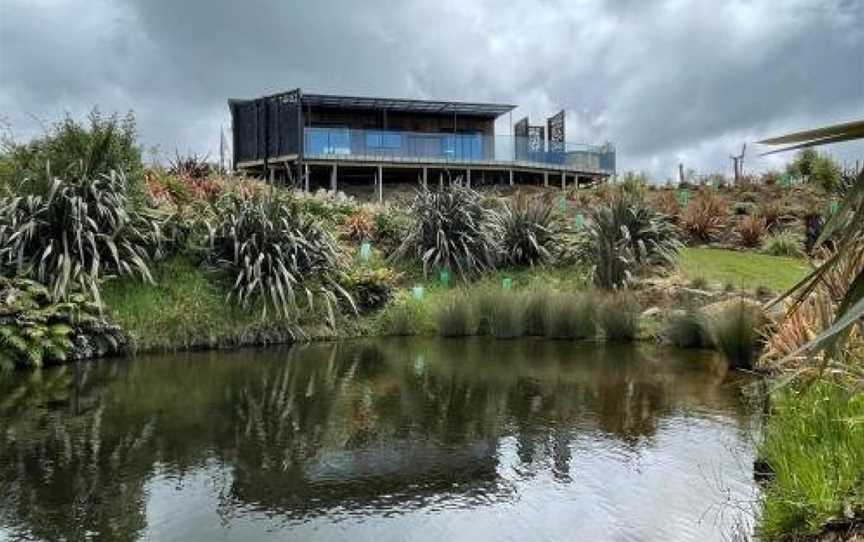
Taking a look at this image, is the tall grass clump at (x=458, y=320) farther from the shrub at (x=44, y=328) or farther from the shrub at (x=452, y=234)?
the shrub at (x=44, y=328)

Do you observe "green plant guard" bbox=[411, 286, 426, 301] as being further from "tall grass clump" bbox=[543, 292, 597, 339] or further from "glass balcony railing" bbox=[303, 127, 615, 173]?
"glass balcony railing" bbox=[303, 127, 615, 173]

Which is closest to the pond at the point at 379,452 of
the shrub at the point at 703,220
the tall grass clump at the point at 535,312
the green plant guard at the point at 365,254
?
the tall grass clump at the point at 535,312

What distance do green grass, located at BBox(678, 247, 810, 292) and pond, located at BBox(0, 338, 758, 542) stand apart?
19.1 feet

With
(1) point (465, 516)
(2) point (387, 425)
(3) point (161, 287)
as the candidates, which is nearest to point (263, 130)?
(3) point (161, 287)

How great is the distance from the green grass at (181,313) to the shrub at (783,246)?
512 inches

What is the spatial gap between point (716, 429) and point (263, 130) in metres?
29.2

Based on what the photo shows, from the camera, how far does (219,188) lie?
1695 cm

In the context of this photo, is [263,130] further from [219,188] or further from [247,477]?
[247,477]

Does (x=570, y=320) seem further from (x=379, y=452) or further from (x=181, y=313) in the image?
(x=379, y=452)

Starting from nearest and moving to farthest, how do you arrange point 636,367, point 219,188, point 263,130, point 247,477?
point 247,477 < point 636,367 < point 219,188 < point 263,130

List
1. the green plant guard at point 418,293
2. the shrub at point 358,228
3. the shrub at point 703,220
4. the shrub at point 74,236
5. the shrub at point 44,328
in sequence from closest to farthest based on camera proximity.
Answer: the shrub at point 44,328 < the shrub at point 74,236 < the green plant guard at point 418,293 < the shrub at point 358,228 < the shrub at point 703,220

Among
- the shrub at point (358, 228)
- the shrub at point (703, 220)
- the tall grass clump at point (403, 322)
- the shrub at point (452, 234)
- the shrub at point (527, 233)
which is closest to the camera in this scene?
the tall grass clump at point (403, 322)

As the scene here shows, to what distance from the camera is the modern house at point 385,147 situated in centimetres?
3269

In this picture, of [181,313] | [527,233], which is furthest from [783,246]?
[181,313]
